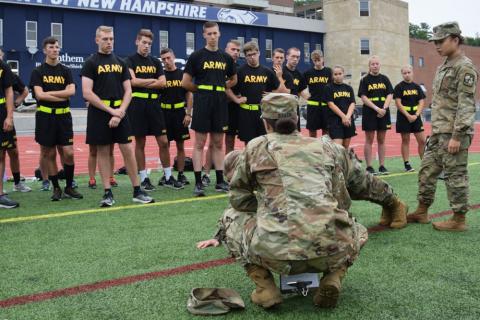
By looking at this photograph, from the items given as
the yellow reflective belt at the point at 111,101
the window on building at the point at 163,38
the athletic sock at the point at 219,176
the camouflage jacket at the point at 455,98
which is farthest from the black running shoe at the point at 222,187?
the window on building at the point at 163,38

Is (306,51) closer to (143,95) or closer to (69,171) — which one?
(143,95)

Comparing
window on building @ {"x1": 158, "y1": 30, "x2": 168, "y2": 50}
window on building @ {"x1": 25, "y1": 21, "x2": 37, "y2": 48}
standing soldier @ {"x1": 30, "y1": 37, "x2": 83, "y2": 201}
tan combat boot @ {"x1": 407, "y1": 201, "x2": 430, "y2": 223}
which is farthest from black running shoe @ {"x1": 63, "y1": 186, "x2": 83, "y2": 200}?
window on building @ {"x1": 158, "y1": 30, "x2": 168, "y2": 50}

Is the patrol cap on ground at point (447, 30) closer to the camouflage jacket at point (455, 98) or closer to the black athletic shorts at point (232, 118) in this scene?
the camouflage jacket at point (455, 98)

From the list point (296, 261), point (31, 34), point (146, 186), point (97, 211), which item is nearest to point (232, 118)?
point (146, 186)

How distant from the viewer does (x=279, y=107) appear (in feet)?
10.7

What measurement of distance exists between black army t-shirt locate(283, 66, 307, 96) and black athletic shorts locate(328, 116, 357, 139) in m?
0.84

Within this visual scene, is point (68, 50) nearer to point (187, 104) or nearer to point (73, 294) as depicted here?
point (187, 104)

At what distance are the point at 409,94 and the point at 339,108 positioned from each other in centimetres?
174

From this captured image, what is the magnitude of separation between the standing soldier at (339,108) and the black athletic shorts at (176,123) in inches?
110

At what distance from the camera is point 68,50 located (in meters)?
40.2

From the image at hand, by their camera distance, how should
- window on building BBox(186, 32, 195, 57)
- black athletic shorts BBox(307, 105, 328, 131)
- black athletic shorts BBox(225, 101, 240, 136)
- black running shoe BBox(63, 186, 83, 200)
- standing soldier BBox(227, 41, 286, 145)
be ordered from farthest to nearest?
window on building BBox(186, 32, 195, 57)
black athletic shorts BBox(307, 105, 328, 131)
black athletic shorts BBox(225, 101, 240, 136)
standing soldier BBox(227, 41, 286, 145)
black running shoe BBox(63, 186, 83, 200)

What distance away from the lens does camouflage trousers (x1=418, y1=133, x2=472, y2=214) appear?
5.02 m

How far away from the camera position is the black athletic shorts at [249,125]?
25.9 feet

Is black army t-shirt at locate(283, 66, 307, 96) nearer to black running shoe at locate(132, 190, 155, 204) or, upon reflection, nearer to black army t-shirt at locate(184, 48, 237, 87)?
black army t-shirt at locate(184, 48, 237, 87)
